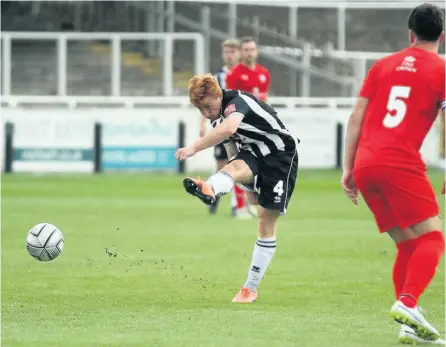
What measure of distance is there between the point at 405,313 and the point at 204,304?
2.60 metres

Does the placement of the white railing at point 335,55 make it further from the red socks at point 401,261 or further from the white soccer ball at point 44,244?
the red socks at point 401,261

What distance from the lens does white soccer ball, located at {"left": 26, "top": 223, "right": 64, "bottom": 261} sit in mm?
10844

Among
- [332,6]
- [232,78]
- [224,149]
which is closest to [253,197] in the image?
[224,149]

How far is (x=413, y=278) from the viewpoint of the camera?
25.8 feet

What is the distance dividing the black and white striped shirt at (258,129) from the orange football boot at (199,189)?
32.0 inches

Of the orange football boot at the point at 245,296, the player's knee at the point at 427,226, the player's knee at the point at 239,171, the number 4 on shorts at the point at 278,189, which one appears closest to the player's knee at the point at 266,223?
the number 4 on shorts at the point at 278,189

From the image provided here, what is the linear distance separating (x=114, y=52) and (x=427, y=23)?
25028mm

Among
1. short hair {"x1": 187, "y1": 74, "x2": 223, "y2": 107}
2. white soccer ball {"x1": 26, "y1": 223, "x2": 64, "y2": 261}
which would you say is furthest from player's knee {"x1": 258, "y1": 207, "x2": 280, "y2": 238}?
white soccer ball {"x1": 26, "y1": 223, "x2": 64, "y2": 261}

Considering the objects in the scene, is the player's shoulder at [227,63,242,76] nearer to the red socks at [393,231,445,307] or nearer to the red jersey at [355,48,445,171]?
the red jersey at [355,48,445,171]

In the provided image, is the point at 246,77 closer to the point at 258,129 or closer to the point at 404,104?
the point at 258,129

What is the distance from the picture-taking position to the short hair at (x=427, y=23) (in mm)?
7891

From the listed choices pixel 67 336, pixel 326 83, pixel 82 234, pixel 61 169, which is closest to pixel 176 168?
pixel 61 169

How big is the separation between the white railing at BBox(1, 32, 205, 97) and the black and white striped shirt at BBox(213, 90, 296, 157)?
2212 cm

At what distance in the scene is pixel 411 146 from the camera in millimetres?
7883
